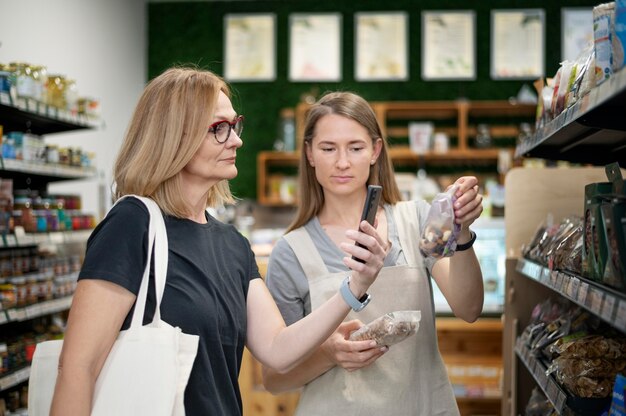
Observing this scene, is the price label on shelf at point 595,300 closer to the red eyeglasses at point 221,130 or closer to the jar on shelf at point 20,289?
the red eyeglasses at point 221,130

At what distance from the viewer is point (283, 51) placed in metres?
8.96

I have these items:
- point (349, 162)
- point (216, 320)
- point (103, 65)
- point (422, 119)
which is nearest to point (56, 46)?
point (103, 65)

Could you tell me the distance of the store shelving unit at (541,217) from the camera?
236 cm

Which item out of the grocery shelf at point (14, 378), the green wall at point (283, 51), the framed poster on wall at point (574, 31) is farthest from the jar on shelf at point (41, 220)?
the framed poster on wall at point (574, 31)

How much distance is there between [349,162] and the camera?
249 centimetres

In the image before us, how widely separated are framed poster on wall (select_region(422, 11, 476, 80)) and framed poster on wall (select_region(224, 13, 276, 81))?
171cm

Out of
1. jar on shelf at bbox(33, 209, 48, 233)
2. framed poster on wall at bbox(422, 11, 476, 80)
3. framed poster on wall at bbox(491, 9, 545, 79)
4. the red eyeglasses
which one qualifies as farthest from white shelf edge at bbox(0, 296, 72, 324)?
framed poster on wall at bbox(491, 9, 545, 79)

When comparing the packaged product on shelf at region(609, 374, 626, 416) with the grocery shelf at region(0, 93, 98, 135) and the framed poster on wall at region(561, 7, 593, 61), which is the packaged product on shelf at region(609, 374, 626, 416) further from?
the framed poster on wall at region(561, 7, 593, 61)

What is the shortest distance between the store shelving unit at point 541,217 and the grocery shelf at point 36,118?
8.53 feet

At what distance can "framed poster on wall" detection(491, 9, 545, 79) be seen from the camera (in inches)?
338

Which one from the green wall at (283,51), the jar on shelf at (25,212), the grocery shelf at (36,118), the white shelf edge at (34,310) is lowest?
the white shelf edge at (34,310)

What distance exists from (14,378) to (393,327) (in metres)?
2.75

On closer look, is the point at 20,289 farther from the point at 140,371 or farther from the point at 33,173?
the point at 140,371

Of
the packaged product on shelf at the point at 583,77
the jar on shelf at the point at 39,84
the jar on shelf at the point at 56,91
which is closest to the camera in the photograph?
the packaged product on shelf at the point at 583,77
